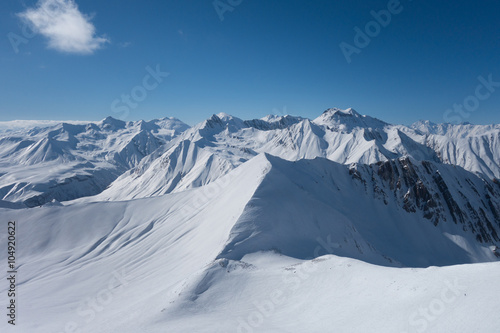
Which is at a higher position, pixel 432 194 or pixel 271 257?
pixel 271 257

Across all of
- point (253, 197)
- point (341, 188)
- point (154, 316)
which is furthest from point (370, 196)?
point (154, 316)

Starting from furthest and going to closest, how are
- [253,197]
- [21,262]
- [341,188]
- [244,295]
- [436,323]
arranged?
[341,188]
[21,262]
[253,197]
[244,295]
[436,323]

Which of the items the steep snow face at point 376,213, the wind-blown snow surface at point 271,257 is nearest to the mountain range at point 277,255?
the wind-blown snow surface at point 271,257

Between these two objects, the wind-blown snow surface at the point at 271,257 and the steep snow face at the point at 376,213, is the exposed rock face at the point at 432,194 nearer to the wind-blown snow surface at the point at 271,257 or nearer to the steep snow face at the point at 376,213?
the steep snow face at the point at 376,213

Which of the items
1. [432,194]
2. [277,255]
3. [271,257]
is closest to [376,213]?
[432,194]

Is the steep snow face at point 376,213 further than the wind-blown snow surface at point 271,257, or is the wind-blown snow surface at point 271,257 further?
the steep snow face at point 376,213

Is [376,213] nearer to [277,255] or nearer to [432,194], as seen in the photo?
[432,194]

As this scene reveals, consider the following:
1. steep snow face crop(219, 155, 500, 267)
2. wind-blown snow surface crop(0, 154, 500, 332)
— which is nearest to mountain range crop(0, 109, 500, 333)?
wind-blown snow surface crop(0, 154, 500, 332)

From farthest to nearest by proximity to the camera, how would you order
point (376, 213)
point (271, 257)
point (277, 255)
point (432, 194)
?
point (432, 194)
point (376, 213)
point (277, 255)
point (271, 257)

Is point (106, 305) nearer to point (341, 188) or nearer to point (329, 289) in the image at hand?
point (329, 289)
